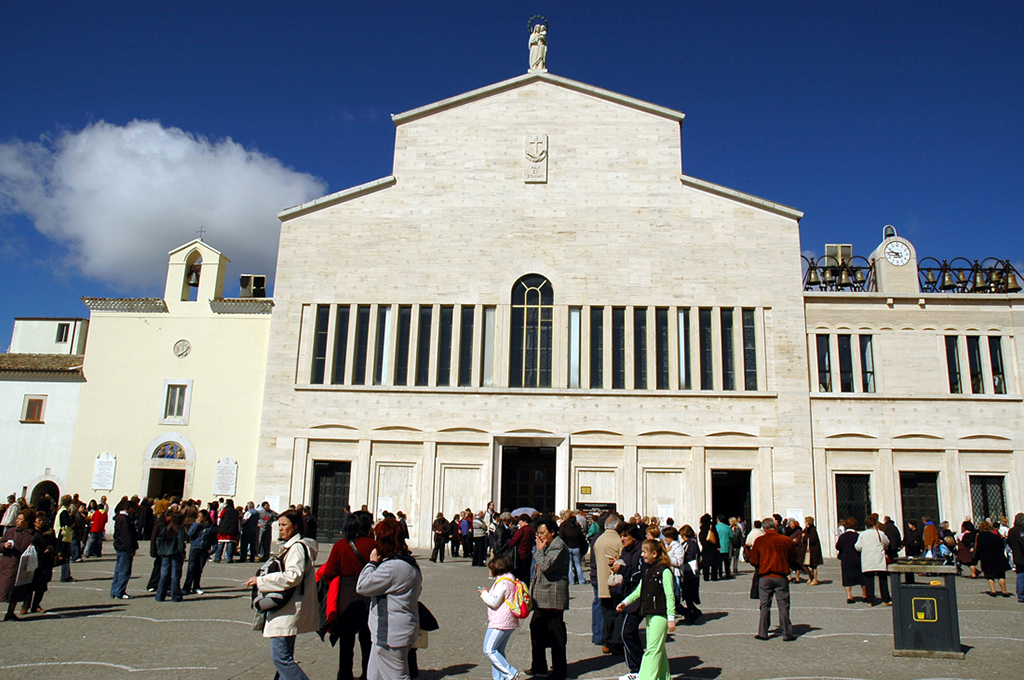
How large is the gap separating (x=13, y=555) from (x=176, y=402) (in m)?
16.5

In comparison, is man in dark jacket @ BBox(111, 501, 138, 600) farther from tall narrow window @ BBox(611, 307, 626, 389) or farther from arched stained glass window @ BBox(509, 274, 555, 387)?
tall narrow window @ BBox(611, 307, 626, 389)

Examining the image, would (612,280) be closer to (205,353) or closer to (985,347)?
(985,347)

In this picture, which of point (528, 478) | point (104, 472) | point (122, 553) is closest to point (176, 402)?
point (104, 472)

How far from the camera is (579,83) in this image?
28.1 m

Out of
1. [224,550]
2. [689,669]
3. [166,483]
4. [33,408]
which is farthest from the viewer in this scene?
[33,408]

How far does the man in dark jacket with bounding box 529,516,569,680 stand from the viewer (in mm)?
8453

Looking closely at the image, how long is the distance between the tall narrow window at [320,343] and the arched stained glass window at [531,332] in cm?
662

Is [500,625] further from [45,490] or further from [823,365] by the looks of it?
[45,490]

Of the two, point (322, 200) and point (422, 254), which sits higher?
point (322, 200)

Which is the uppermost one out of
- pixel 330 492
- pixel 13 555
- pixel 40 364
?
pixel 40 364

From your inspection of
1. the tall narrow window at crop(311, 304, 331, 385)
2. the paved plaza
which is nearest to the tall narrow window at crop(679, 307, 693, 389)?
the paved plaza

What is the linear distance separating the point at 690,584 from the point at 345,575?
688cm

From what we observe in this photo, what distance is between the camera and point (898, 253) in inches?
1051

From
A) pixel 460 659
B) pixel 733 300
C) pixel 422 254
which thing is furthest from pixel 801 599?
pixel 422 254
